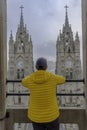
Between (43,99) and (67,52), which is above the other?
(67,52)

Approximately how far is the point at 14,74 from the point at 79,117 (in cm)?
3926

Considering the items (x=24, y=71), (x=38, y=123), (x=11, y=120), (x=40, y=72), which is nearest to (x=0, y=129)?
(x=11, y=120)

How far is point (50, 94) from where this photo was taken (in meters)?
2.45

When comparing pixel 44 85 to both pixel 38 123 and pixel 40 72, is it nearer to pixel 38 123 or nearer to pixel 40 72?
pixel 40 72

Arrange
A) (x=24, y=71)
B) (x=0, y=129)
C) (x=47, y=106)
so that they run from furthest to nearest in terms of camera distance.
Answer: (x=24, y=71), (x=0, y=129), (x=47, y=106)

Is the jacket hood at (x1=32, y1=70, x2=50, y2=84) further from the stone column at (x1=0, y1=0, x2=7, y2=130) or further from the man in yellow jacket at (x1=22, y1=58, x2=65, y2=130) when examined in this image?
the stone column at (x1=0, y1=0, x2=7, y2=130)

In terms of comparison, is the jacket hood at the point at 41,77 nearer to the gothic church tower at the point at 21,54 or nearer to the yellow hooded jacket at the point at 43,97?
the yellow hooded jacket at the point at 43,97

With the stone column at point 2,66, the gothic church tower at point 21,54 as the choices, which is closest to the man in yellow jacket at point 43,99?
the stone column at point 2,66

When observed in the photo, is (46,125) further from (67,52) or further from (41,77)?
(67,52)

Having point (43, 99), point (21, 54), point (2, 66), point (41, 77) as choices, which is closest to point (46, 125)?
point (43, 99)

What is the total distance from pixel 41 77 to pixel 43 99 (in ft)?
0.58

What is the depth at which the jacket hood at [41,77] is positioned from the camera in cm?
243

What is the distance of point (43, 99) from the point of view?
2.44 meters

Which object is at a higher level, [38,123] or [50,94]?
[50,94]
